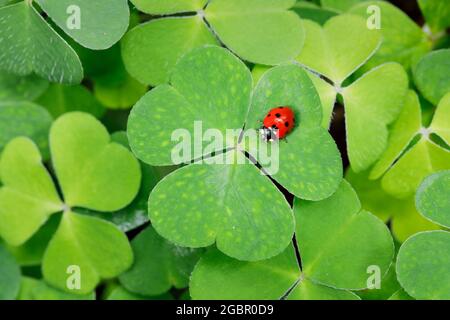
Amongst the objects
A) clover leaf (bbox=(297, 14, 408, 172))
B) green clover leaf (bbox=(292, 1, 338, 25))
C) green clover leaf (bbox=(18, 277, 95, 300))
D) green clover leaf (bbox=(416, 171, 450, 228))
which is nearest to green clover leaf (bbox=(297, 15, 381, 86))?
clover leaf (bbox=(297, 14, 408, 172))

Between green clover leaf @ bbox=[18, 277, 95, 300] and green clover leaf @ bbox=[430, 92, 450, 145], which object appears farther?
green clover leaf @ bbox=[18, 277, 95, 300]

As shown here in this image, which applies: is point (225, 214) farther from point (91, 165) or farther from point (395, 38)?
point (395, 38)

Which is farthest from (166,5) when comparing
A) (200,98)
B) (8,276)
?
(8,276)

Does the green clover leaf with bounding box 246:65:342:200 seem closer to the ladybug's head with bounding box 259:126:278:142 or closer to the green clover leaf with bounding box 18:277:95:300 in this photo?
the ladybug's head with bounding box 259:126:278:142

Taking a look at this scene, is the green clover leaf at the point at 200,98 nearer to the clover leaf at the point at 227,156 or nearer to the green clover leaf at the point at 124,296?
the clover leaf at the point at 227,156

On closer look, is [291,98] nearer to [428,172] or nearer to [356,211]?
[356,211]

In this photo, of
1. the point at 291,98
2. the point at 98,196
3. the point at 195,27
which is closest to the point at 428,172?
the point at 291,98
